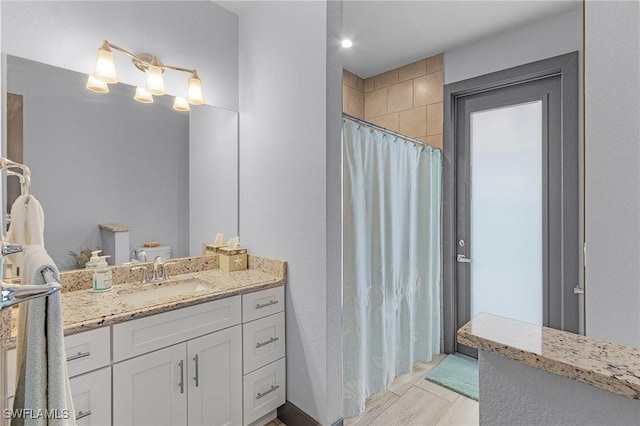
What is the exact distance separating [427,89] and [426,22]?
660mm

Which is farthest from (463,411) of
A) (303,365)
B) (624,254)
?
(624,254)

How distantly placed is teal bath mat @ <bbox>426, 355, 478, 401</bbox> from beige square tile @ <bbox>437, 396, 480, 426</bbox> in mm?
77

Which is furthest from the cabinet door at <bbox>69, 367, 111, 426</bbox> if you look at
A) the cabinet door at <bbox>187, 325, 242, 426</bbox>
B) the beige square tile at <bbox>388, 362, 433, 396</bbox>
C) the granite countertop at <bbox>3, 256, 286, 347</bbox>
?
the beige square tile at <bbox>388, 362, 433, 396</bbox>

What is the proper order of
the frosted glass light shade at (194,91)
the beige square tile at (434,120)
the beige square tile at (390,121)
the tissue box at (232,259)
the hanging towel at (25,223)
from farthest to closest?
the beige square tile at (390,121)
the beige square tile at (434,120)
the tissue box at (232,259)
the frosted glass light shade at (194,91)
the hanging towel at (25,223)

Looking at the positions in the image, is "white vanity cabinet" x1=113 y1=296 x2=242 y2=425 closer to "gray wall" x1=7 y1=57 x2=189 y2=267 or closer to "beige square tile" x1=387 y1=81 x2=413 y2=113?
"gray wall" x1=7 y1=57 x2=189 y2=267

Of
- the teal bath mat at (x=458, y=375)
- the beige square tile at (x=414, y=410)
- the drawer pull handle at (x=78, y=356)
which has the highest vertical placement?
the drawer pull handle at (x=78, y=356)

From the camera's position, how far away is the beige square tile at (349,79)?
318 centimetres

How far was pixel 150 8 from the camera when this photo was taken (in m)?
1.94

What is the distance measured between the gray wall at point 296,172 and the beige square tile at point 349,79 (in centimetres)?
119

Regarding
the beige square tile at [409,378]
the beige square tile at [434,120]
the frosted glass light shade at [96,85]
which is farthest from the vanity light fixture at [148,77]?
the beige square tile at [409,378]

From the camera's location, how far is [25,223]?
1.17 m

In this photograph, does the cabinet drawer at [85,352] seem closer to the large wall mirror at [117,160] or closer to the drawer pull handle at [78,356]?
the drawer pull handle at [78,356]

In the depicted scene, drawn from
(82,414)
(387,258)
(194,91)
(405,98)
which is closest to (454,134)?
(405,98)

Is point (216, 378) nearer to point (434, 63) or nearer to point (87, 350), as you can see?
point (87, 350)
